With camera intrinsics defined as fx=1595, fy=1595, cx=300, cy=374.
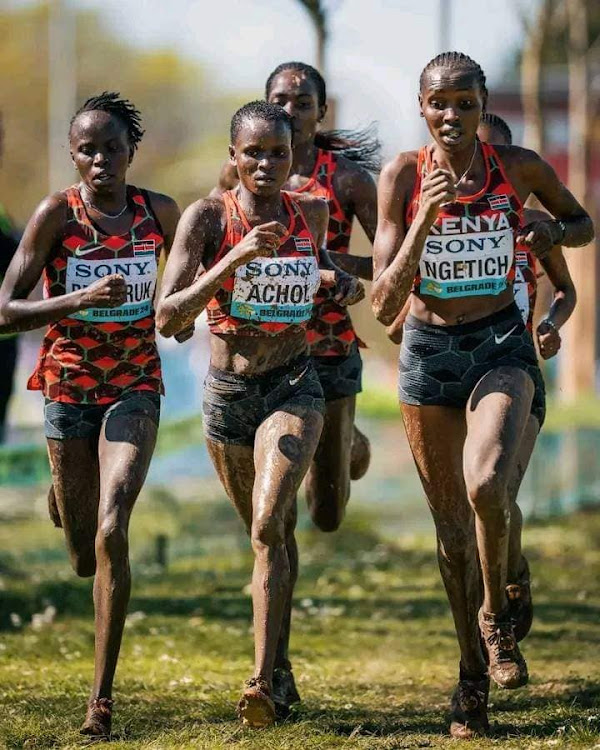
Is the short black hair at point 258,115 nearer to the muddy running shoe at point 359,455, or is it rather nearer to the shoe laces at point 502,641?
the shoe laces at point 502,641

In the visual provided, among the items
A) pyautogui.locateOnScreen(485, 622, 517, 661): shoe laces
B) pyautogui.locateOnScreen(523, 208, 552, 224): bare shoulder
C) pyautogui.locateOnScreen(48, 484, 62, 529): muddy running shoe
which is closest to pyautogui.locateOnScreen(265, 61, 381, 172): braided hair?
pyautogui.locateOnScreen(523, 208, 552, 224): bare shoulder

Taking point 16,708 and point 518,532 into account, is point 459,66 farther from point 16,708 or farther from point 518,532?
point 16,708

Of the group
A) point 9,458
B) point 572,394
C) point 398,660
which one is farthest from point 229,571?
point 572,394

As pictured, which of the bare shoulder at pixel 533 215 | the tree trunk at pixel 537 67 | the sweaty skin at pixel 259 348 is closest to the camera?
the sweaty skin at pixel 259 348

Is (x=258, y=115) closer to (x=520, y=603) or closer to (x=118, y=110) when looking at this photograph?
(x=118, y=110)

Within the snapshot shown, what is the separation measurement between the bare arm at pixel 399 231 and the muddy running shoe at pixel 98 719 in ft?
6.12

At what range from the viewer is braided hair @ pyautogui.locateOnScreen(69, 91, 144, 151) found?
6.80m

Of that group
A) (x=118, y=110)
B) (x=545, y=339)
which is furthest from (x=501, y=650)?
(x=118, y=110)

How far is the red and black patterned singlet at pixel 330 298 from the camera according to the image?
7.82m

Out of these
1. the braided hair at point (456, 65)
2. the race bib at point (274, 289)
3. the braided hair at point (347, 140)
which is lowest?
the race bib at point (274, 289)

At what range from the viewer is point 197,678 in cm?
805

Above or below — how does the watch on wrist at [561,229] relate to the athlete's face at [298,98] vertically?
below

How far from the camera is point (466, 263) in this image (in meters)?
6.36

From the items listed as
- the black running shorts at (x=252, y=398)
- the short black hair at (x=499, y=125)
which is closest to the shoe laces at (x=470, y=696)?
the black running shorts at (x=252, y=398)
